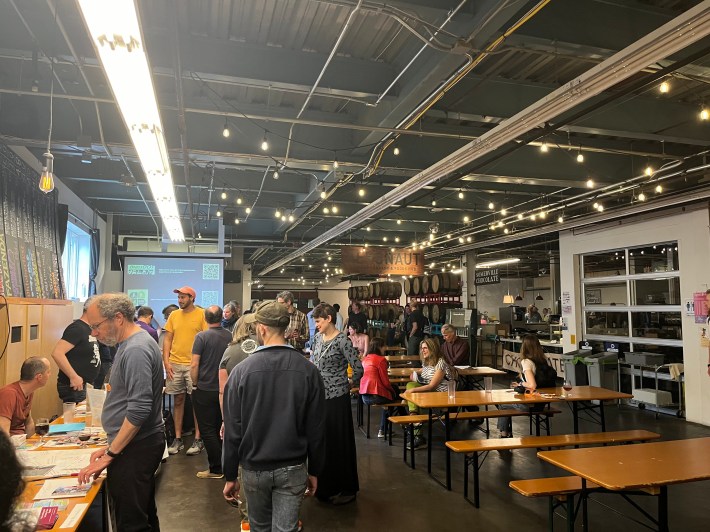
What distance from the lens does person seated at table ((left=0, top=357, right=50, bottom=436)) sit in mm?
3224

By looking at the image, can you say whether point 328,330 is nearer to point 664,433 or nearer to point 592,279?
point 664,433

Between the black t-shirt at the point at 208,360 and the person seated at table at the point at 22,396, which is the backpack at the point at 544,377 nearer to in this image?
the black t-shirt at the point at 208,360

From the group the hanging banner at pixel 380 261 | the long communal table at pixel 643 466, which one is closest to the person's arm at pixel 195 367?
the long communal table at pixel 643 466

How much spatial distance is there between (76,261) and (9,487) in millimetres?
9533

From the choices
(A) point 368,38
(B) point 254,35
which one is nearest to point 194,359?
(B) point 254,35

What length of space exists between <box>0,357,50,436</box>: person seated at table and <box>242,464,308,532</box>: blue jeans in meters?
1.99

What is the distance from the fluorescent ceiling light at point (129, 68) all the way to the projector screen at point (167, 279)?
544cm

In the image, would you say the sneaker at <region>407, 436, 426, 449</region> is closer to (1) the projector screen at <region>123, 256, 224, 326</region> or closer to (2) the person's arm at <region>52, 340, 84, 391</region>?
(2) the person's arm at <region>52, 340, 84, 391</region>

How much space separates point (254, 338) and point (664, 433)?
6.31 metres

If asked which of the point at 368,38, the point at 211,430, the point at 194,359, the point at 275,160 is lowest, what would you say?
the point at 211,430

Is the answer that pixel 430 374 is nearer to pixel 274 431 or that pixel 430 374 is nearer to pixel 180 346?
pixel 180 346

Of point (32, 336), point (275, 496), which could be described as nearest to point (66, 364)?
point (32, 336)

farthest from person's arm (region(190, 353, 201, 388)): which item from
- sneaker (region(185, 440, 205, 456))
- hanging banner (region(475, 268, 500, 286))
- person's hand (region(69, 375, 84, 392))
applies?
hanging banner (region(475, 268, 500, 286))

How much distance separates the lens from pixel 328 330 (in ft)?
13.8
